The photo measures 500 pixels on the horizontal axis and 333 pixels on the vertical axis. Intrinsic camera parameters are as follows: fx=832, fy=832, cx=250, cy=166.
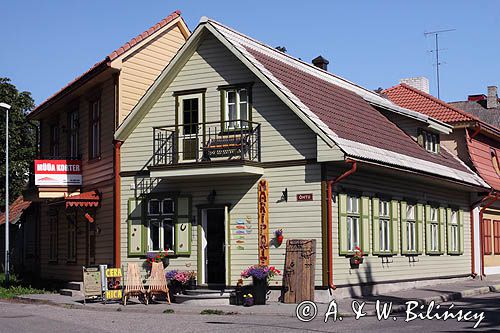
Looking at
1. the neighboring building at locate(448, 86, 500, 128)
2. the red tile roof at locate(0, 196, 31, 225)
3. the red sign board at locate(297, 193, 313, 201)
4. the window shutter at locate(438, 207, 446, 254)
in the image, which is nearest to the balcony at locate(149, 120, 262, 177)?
the red sign board at locate(297, 193, 313, 201)

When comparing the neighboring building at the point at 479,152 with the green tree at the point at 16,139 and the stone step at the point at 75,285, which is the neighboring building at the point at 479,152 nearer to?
the stone step at the point at 75,285

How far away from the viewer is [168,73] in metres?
23.7

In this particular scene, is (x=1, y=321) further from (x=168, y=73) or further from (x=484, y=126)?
(x=484, y=126)

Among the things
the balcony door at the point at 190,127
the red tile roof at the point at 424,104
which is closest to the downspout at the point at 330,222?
the balcony door at the point at 190,127

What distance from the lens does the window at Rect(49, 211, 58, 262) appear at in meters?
29.9

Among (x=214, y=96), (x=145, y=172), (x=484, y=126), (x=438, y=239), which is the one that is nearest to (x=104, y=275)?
(x=145, y=172)

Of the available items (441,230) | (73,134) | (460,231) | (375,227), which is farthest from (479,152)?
(73,134)

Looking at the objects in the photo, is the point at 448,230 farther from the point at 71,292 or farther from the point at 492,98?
the point at 492,98

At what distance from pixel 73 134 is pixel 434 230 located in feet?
42.5

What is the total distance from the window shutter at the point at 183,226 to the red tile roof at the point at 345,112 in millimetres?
4355

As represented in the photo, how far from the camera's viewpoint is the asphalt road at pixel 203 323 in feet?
50.4

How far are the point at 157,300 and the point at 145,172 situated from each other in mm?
3817

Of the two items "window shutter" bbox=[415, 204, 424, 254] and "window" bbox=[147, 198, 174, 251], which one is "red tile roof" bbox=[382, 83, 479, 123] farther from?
"window" bbox=[147, 198, 174, 251]

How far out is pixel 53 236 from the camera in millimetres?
30234
